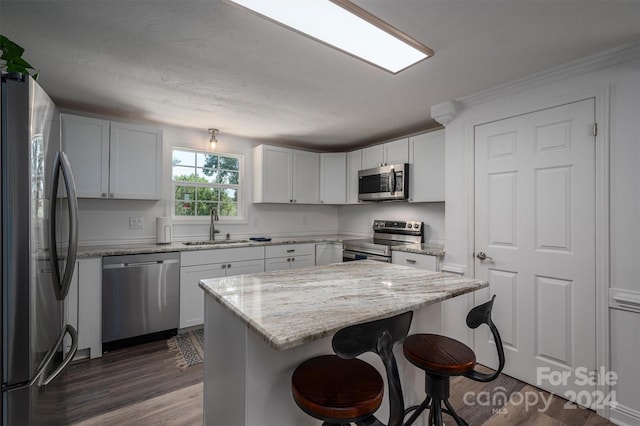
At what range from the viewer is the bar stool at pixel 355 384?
0.96 metres

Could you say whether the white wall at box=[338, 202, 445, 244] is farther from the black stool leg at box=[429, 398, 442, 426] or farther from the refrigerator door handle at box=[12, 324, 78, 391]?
the refrigerator door handle at box=[12, 324, 78, 391]

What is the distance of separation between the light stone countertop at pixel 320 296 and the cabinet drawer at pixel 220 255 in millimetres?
1697

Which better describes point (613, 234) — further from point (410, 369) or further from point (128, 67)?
point (128, 67)

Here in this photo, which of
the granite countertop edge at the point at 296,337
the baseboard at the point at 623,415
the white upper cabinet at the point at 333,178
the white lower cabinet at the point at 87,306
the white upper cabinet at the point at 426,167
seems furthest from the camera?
the white upper cabinet at the point at 333,178

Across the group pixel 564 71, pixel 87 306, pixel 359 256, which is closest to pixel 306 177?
pixel 359 256

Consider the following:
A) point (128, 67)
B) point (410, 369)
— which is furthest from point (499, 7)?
point (128, 67)

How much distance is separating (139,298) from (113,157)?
1430mm

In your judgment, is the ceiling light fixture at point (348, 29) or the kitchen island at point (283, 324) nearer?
the kitchen island at point (283, 324)

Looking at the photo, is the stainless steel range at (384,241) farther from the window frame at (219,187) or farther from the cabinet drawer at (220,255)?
the window frame at (219,187)

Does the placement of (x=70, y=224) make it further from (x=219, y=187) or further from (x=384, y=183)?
(x=384, y=183)

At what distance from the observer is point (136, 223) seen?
3.36 meters

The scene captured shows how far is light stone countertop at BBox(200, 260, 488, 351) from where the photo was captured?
3.17ft

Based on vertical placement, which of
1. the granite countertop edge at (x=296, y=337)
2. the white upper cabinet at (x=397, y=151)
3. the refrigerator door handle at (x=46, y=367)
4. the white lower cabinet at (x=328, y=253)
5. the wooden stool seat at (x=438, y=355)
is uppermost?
the white upper cabinet at (x=397, y=151)

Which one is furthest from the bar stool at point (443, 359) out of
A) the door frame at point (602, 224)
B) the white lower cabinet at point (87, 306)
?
the white lower cabinet at point (87, 306)
